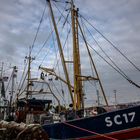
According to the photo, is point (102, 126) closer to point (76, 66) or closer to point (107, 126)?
point (107, 126)

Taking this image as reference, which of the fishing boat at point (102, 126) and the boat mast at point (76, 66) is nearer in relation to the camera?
the fishing boat at point (102, 126)

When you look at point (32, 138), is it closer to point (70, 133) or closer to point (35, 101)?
point (70, 133)

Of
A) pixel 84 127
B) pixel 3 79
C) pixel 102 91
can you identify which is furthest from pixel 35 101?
pixel 3 79

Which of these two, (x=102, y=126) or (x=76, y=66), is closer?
(x=102, y=126)

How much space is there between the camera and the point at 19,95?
27578 mm

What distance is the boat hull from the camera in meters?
15.1

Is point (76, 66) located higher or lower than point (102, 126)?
higher

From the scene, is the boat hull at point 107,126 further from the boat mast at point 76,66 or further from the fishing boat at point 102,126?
the boat mast at point 76,66

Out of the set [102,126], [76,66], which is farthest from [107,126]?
[76,66]

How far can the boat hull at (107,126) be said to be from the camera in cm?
1513

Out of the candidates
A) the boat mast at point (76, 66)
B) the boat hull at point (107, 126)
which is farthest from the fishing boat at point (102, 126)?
the boat mast at point (76, 66)

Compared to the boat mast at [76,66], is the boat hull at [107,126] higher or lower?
lower

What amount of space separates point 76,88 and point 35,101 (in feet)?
11.5

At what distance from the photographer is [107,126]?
15906mm
